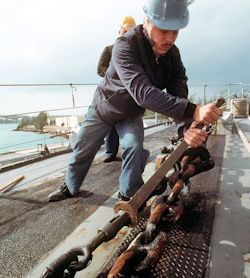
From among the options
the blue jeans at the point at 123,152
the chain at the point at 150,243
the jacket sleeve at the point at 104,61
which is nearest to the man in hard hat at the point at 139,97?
the blue jeans at the point at 123,152

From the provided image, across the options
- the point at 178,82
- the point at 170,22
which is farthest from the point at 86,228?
the point at 170,22

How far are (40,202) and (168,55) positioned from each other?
148 cm

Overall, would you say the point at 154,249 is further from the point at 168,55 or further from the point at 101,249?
the point at 168,55

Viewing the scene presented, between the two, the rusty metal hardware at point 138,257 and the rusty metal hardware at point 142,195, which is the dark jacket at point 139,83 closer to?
the rusty metal hardware at point 142,195

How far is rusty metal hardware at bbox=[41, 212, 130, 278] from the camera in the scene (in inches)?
24.7

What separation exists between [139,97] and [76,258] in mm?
874

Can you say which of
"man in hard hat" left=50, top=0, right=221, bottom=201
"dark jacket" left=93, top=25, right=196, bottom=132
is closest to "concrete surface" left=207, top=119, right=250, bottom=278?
"man in hard hat" left=50, top=0, right=221, bottom=201

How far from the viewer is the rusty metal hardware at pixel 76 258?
0.63 m

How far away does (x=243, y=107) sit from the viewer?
7.64 m

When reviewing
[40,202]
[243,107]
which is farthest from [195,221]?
[243,107]

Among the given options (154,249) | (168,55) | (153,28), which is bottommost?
(154,249)

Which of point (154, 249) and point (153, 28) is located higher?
point (153, 28)

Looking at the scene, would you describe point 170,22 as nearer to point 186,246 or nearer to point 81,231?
point 186,246

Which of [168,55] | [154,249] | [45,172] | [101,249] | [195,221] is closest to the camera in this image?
[154,249]
